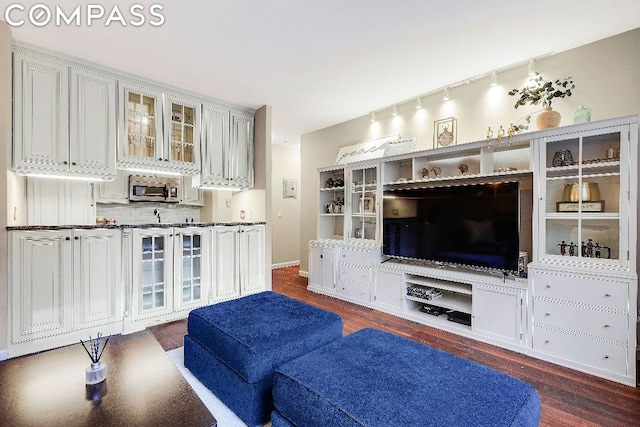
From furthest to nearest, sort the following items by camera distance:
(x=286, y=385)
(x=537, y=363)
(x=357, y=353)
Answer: (x=537, y=363) < (x=357, y=353) < (x=286, y=385)

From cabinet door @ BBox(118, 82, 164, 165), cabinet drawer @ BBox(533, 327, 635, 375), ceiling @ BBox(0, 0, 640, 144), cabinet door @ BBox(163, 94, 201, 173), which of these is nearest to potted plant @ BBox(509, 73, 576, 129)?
ceiling @ BBox(0, 0, 640, 144)

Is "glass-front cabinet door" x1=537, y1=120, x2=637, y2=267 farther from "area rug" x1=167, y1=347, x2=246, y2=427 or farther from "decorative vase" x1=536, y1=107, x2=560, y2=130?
"area rug" x1=167, y1=347, x2=246, y2=427

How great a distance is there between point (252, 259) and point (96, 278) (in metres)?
1.71

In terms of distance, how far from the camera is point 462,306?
3.12 m

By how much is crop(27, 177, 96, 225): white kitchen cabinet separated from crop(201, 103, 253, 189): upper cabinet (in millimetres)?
1244

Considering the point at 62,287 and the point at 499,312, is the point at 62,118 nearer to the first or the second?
the point at 62,287

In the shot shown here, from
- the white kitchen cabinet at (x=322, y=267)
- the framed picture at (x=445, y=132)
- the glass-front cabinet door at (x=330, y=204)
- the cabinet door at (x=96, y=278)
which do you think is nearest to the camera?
the cabinet door at (x=96, y=278)

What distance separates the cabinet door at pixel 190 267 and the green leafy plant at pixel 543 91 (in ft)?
11.9

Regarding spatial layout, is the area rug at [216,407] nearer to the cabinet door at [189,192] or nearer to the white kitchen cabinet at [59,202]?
the white kitchen cabinet at [59,202]

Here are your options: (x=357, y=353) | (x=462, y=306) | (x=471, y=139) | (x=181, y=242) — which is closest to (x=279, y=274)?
(x=181, y=242)

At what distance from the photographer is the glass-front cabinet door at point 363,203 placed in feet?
13.9

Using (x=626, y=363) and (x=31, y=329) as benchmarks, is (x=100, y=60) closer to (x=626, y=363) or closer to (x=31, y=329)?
(x=31, y=329)

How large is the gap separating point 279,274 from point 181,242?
2791 millimetres

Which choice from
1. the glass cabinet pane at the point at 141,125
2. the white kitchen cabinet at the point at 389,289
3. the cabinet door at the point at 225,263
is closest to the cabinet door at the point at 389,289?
the white kitchen cabinet at the point at 389,289
